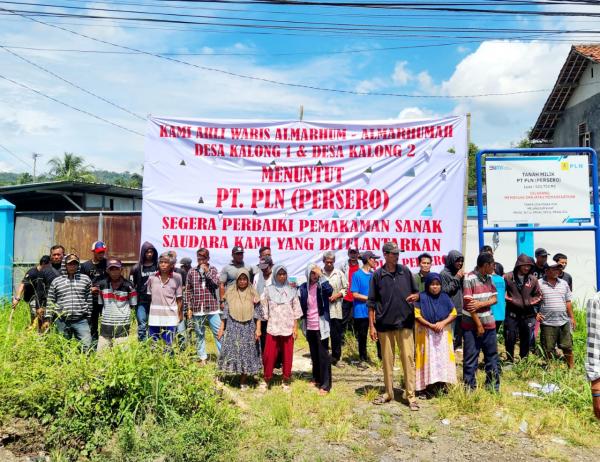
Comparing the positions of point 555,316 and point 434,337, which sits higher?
point 555,316

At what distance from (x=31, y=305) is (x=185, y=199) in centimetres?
237

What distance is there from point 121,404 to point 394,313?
2.66 m

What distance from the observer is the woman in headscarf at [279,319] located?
18.1 ft

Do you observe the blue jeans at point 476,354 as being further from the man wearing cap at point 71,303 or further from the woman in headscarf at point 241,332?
the man wearing cap at point 71,303

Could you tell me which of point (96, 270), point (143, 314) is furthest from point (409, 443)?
point (96, 270)

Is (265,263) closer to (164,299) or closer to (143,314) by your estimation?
(164,299)

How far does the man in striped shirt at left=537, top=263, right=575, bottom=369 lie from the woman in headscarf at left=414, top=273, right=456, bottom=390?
1576mm

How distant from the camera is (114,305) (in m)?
5.14

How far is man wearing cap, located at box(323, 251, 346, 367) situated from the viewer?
6.25 m

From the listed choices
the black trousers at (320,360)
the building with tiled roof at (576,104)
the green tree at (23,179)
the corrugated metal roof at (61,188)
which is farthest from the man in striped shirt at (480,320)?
the green tree at (23,179)

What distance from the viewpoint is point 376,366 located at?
631 centimetres

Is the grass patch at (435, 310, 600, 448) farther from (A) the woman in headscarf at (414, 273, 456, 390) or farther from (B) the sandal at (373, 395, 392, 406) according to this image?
(B) the sandal at (373, 395, 392, 406)

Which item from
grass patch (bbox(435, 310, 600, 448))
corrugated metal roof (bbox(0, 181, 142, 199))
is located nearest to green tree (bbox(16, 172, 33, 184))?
corrugated metal roof (bbox(0, 181, 142, 199))

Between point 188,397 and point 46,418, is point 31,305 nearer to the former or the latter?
point 46,418
